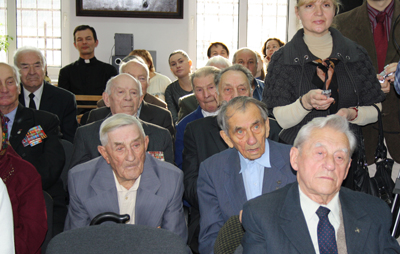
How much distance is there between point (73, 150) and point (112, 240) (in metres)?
1.43

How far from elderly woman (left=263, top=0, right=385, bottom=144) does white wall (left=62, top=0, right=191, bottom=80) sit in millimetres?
5489

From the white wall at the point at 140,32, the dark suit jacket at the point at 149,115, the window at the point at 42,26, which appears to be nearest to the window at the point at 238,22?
the white wall at the point at 140,32

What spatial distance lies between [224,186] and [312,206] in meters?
0.54

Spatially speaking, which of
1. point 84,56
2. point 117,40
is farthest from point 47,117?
point 117,40

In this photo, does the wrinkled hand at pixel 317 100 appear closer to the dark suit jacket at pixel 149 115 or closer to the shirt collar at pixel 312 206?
the shirt collar at pixel 312 206

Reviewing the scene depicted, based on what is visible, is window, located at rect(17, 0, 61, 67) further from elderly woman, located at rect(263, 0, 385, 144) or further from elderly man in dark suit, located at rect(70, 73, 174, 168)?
elderly woman, located at rect(263, 0, 385, 144)

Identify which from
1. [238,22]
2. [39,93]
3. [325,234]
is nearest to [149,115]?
[39,93]

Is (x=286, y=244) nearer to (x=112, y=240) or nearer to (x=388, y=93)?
(x=112, y=240)

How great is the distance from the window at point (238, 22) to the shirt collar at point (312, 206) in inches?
259

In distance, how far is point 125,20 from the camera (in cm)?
748

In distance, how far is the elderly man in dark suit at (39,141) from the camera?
8.86 feet

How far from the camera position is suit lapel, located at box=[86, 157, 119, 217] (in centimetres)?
215

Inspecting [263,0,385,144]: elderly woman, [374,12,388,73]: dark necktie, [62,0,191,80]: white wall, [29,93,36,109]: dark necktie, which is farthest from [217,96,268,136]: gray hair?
[62,0,191,80]: white wall

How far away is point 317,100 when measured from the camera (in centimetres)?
201
